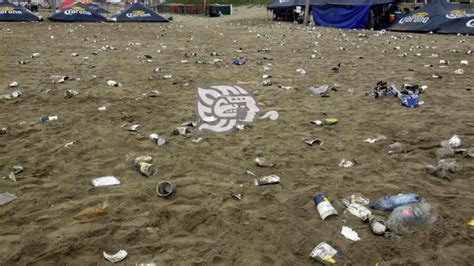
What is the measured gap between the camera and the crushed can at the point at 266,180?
11.2 feet

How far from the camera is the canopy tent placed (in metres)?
15.3

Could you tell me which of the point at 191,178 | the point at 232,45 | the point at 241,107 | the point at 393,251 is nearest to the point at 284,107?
the point at 241,107

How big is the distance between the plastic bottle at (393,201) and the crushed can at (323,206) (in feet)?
1.07

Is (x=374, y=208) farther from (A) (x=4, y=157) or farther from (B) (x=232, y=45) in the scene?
(B) (x=232, y=45)

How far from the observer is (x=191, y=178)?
356cm

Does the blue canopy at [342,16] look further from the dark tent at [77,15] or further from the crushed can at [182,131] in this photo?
the crushed can at [182,131]

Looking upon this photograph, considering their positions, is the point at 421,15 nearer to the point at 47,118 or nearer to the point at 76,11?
the point at 47,118

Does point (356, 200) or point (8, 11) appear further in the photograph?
point (8, 11)

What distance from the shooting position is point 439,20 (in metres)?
16.1

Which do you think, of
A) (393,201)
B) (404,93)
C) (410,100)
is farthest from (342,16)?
(393,201)

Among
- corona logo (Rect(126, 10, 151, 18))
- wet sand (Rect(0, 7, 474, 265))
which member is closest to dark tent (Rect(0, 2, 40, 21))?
corona logo (Rect(126, 10, 151, 18))

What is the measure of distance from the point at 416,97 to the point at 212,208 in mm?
3734

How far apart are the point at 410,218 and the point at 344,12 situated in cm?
1876

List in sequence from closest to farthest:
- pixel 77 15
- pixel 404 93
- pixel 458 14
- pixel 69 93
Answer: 1. pixel 404 93
2. pixel 69 93
3. pixel 458 14
4. pixel 77 15
